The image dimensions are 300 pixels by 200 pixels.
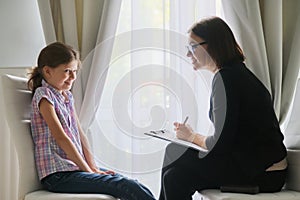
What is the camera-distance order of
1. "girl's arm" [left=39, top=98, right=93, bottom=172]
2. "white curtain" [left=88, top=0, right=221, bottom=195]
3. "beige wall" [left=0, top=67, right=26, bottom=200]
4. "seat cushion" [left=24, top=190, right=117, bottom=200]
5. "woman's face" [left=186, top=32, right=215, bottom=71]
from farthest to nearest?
"white curtain" [left=88, top=0, right=221, bottom=195] < "beige wall" [left=0, top=67, right=26, bottom=200] < "woman's face" [left=186, top=32, right=215, bottom=71] < "girl's arm" [left=39, top=98, right=93, bottom=172] < "seat cushion" [left=24, top=190, right=117, bottom=200]

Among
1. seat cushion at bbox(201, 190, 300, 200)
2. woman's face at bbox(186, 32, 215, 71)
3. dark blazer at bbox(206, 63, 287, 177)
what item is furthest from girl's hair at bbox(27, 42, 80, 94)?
seat cushion at bbox(201, 190, 300, 200)

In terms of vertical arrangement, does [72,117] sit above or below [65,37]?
below

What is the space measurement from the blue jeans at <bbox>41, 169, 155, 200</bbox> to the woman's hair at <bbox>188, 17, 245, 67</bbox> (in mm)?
610

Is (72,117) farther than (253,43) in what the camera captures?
No

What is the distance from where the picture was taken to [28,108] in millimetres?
1783

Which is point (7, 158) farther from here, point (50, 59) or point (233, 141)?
point (233, 141)

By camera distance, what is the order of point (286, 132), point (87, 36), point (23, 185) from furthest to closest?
point (87, 36) → point (286, 132) → point (23, 185)

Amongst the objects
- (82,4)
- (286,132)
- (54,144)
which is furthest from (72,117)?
(286,132)

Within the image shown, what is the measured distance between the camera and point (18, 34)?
8.00 ft

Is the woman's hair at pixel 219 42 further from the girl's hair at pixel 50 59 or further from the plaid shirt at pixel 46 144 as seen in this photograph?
the plaid shirt at pixel 46 144

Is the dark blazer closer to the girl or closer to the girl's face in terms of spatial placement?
the girl

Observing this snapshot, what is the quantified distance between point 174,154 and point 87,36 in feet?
2.79

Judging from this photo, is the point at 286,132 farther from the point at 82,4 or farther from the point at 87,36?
the point at 82,4

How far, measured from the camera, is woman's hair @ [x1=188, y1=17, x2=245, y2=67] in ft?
5.66
